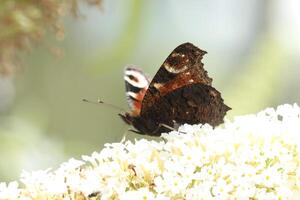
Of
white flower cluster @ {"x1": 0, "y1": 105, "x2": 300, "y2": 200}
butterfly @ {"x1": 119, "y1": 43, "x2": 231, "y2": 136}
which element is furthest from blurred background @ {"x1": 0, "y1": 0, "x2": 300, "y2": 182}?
white flower cluster @ {"x1": 0, "y1": 105, "x2": 300, "y2": 200}

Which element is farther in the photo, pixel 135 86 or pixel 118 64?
pixel 118 64

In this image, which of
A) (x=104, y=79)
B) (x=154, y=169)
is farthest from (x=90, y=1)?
(x=104, y=79)

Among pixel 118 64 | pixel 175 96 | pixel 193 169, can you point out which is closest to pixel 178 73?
pixel 175 96

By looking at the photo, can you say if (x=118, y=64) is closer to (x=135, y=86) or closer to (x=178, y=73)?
(x=135, y=86)

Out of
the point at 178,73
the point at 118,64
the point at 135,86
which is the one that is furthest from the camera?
the point at 118,64

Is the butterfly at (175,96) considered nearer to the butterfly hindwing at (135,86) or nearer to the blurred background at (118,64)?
the butterfly hindwing at (135,86)
